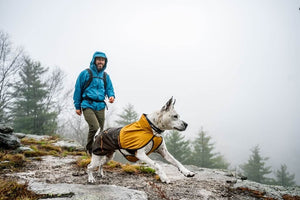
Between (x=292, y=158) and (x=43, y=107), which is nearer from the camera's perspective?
(x=43, y=107)

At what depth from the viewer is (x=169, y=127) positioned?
12.1 ft

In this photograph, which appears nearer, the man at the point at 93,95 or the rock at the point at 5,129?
the man at the point at 93,95

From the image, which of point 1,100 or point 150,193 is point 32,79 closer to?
point 1,100

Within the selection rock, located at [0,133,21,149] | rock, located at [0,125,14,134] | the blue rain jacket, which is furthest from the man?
rock, located at [0,125,14,134]

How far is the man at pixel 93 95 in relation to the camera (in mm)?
4895

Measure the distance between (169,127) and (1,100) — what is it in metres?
22.7

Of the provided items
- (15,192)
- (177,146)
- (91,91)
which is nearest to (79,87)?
(91,91)

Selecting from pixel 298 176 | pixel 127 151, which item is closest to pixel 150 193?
pixel 127 151

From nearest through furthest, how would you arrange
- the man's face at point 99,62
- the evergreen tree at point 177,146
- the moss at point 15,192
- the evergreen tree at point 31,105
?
the moss at point 15,192 → the man's face at point 99,62 → the evergreen tree at point 31,105 → the evergreen tree at point 177,146

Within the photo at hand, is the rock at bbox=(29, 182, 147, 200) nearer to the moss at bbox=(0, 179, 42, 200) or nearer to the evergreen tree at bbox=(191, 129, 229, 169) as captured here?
the moss at bbox=(0, 179, 42, 200)

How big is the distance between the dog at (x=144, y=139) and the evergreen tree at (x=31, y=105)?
20533 mm

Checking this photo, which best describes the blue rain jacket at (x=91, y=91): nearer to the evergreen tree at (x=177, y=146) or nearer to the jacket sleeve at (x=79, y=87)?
the jacket sleeve at (x=79, y=87)

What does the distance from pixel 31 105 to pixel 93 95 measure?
21008 millimetres

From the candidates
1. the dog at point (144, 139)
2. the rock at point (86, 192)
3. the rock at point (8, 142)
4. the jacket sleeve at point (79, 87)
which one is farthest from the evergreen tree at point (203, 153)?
the rock at point (86, 192)
